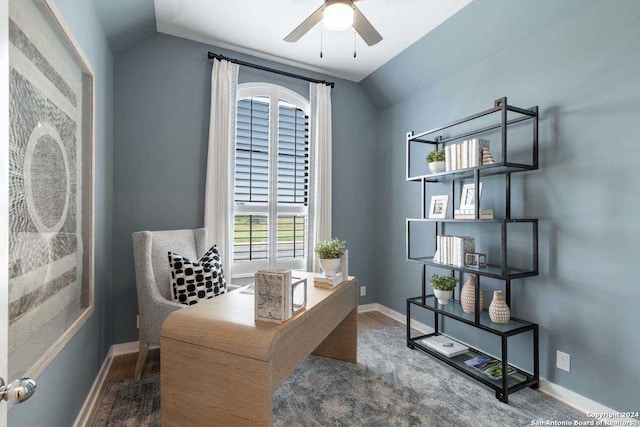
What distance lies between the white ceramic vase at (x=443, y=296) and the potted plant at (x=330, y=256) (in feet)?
3.67

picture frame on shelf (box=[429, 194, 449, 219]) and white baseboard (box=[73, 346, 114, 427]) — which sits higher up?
picture frame on shelf (box=[429, 194, 449, 219])

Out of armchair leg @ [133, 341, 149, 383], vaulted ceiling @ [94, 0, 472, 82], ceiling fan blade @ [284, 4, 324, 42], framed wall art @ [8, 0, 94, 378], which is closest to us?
framed wall art @ [8, 0, 94, 378]

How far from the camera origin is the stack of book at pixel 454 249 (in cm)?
259

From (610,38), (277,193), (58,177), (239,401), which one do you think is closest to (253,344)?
(239,401)

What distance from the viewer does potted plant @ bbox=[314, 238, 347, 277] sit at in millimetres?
2209

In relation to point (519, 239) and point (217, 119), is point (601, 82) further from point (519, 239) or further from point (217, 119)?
point (217, 119)

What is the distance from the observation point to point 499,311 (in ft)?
7.69

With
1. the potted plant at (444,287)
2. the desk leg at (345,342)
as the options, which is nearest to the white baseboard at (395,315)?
the potted plant at (444,287)

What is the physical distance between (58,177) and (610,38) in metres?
3.17

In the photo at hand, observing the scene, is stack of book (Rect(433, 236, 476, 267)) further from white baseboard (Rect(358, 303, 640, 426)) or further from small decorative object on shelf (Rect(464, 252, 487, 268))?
white baseboard (Rect(358, 303, 640, 426))

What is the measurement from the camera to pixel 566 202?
7.20 ft

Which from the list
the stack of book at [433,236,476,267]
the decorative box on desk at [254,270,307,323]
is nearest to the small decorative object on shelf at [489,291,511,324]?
the stack of book at [433,236,476,267]

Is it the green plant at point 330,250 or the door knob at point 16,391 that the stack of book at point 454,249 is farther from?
the door knob at point 16,391

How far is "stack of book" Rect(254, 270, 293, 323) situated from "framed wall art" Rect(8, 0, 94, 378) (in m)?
0.85
